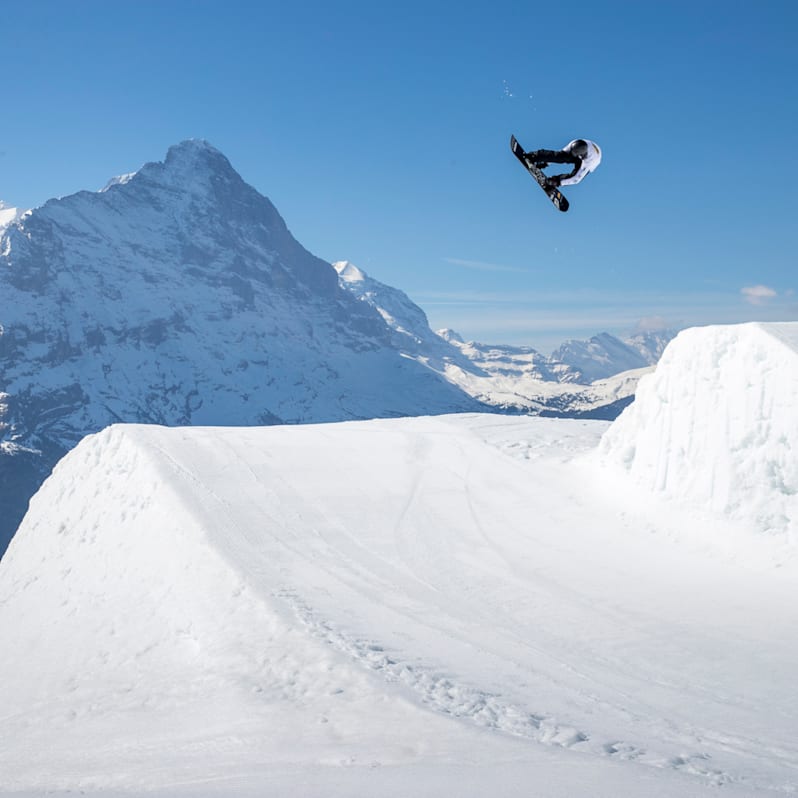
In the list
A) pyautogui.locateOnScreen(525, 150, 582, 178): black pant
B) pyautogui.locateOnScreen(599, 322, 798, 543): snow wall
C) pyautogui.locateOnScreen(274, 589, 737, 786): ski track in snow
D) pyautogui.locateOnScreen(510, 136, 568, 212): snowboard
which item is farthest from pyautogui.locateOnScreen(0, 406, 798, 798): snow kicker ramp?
pyautogui.locateOnScreen(525, 150, 582, 178): black pant

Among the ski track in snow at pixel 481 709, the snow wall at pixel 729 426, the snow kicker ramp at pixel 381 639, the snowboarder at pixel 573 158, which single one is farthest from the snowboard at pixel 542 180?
the ski track in snow at pixel 481 709

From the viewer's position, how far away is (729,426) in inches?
666

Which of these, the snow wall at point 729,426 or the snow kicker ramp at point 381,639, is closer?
the snow kicker ramp at point 381,639

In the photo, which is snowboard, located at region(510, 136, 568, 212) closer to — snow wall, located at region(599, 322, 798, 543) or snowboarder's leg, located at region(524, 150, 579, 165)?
snowboarder's leg, located at region(524, 150, 579, 165)

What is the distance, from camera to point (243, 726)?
29.0 feet

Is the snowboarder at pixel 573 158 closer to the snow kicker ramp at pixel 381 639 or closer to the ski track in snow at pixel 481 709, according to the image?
the snow kicker ramp at pixel 381 639

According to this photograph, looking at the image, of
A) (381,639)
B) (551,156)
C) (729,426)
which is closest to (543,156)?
(551,156)

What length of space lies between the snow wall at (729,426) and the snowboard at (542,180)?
699 cm

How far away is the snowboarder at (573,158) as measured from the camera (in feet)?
40.6

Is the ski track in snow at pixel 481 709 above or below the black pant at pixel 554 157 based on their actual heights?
below

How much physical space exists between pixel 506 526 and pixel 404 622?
703 cm

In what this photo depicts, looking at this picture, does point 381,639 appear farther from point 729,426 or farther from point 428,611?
point 729,426

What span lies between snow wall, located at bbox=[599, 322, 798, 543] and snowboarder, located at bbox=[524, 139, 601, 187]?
717 centimetres

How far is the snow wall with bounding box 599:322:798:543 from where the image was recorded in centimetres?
1555
